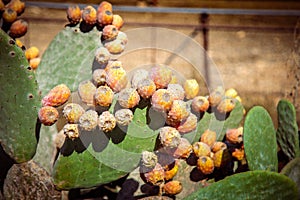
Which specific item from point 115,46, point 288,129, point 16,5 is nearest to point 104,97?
point 115,46

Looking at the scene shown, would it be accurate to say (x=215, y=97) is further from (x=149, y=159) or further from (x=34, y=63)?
(x=34, y=63)

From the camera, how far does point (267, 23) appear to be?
2590 mm

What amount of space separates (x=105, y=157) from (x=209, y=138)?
24cm

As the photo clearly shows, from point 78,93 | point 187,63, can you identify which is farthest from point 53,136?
point 187,63

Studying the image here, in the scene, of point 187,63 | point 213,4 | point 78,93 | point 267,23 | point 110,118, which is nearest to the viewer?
point 110,118

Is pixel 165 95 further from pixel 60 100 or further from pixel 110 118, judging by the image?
pixel 60 100

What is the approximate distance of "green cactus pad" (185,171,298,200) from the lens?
73cm

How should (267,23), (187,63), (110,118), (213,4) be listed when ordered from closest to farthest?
(110,118)
(187,63)
(267,23)
(213,4)

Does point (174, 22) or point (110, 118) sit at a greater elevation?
point (174, 22)

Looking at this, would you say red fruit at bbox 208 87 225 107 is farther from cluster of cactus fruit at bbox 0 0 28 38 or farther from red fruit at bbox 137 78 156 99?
cluster of cactus fruit at bbox 0 0 28 38

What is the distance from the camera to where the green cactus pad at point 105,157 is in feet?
2.67

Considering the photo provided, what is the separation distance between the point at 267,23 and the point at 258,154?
1870 millimetres

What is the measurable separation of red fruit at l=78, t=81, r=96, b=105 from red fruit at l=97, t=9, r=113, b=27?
15 centimetres

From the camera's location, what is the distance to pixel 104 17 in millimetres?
906
